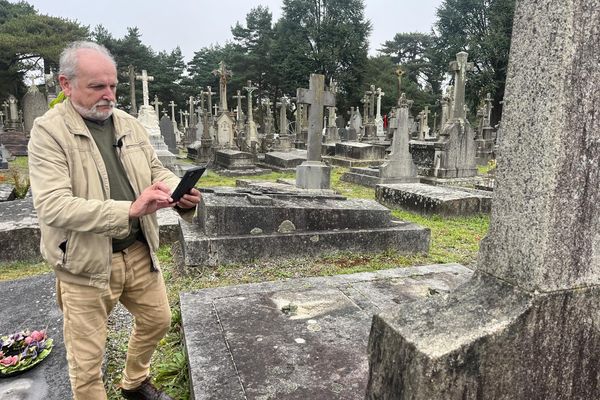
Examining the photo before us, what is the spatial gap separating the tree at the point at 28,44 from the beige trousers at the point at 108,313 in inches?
1311

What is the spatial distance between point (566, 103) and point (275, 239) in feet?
12.3

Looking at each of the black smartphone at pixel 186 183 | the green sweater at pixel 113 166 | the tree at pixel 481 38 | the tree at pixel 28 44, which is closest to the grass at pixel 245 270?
the green sweater at pixel 113 166

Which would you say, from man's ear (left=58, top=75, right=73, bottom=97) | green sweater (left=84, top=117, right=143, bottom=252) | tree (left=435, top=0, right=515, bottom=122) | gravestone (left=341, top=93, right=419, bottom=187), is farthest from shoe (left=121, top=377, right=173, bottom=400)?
tree (left=435, top=0, right=515, bottom=122)

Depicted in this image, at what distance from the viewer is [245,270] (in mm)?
4570

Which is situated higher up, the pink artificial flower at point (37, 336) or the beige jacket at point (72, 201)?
the beige jacket at point (72, 201)

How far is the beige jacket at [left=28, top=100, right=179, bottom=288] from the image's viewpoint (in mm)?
1703

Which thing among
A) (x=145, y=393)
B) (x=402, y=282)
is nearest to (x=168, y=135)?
(x=402, y=282)

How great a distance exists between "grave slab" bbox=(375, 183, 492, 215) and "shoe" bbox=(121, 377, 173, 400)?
5972mm

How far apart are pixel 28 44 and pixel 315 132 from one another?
3008 centimetres

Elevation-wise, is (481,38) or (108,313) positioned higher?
(481,38)

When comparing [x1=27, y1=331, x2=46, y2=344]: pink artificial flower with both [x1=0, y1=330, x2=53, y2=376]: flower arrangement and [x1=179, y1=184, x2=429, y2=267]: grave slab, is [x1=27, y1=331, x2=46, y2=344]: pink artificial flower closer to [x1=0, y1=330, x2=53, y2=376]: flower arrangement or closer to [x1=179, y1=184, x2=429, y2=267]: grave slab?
[x1=0, y1=330, x2=53, y2=376]: flower arrangement

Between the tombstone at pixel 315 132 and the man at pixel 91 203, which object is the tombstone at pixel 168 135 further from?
the man at pixel 91 203

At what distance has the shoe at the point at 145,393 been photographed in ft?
7.73

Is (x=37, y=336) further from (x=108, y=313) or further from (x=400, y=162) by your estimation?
(x=400, y=162)
